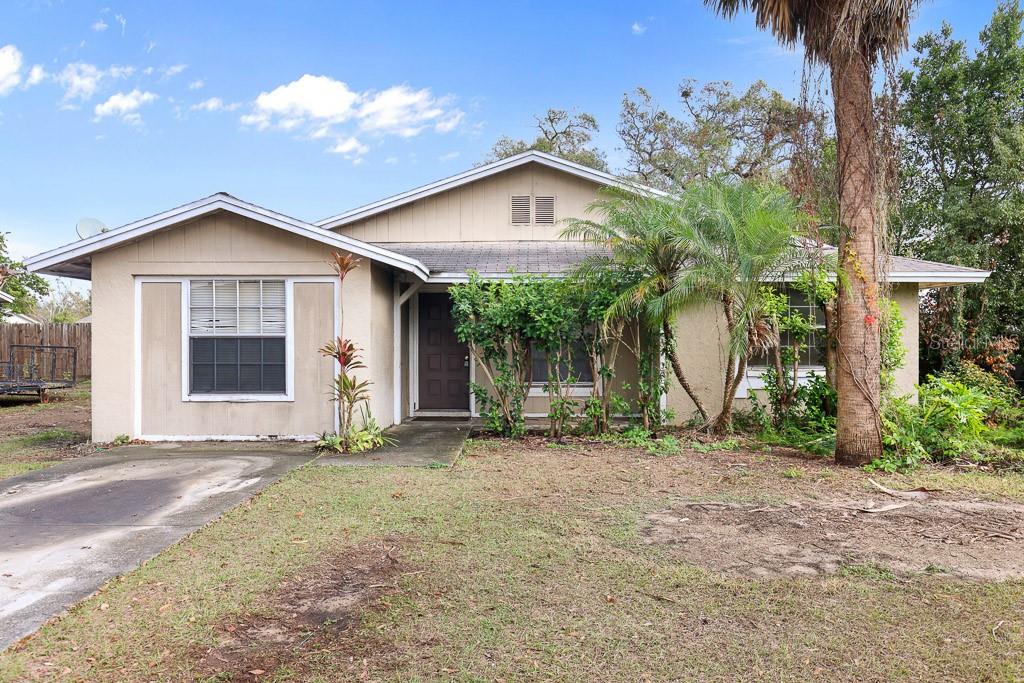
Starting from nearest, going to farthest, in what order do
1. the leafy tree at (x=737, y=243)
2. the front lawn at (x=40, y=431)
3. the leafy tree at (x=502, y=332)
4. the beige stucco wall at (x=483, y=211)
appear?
the leafy tree at (x=737, y=243) < the front lawn at (x=40, y=431) < the leafy tree at (x=502, y=332) < the beige stucco wall at (x=483, y=211)

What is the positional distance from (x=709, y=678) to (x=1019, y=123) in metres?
17.7

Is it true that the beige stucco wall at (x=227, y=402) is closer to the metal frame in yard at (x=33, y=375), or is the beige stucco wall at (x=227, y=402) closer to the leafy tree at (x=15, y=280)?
the metal frame in yard at (x=33, y=375)

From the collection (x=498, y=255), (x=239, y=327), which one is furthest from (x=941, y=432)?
(x=239, y=327)

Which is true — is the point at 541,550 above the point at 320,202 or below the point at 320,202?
below

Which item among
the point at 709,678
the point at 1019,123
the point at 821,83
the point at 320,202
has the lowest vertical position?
the point at 709,678

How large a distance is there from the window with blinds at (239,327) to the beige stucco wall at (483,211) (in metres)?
3.99

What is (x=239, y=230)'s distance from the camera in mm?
8844

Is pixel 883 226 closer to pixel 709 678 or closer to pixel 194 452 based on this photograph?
pixel 709 678

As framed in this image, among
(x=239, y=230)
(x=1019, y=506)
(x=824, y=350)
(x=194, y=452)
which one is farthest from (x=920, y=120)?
(x=194, y=452)

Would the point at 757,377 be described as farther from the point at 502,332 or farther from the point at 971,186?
the point at 971,186

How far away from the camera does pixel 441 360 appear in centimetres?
1180

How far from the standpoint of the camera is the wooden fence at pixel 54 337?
21719 millimetres

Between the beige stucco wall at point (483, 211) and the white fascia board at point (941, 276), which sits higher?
the beige stucco wall at point (483, 211)

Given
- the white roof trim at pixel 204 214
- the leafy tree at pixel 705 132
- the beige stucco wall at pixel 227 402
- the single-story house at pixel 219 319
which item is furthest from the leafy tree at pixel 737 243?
the leafy tree at pixel 705 132
